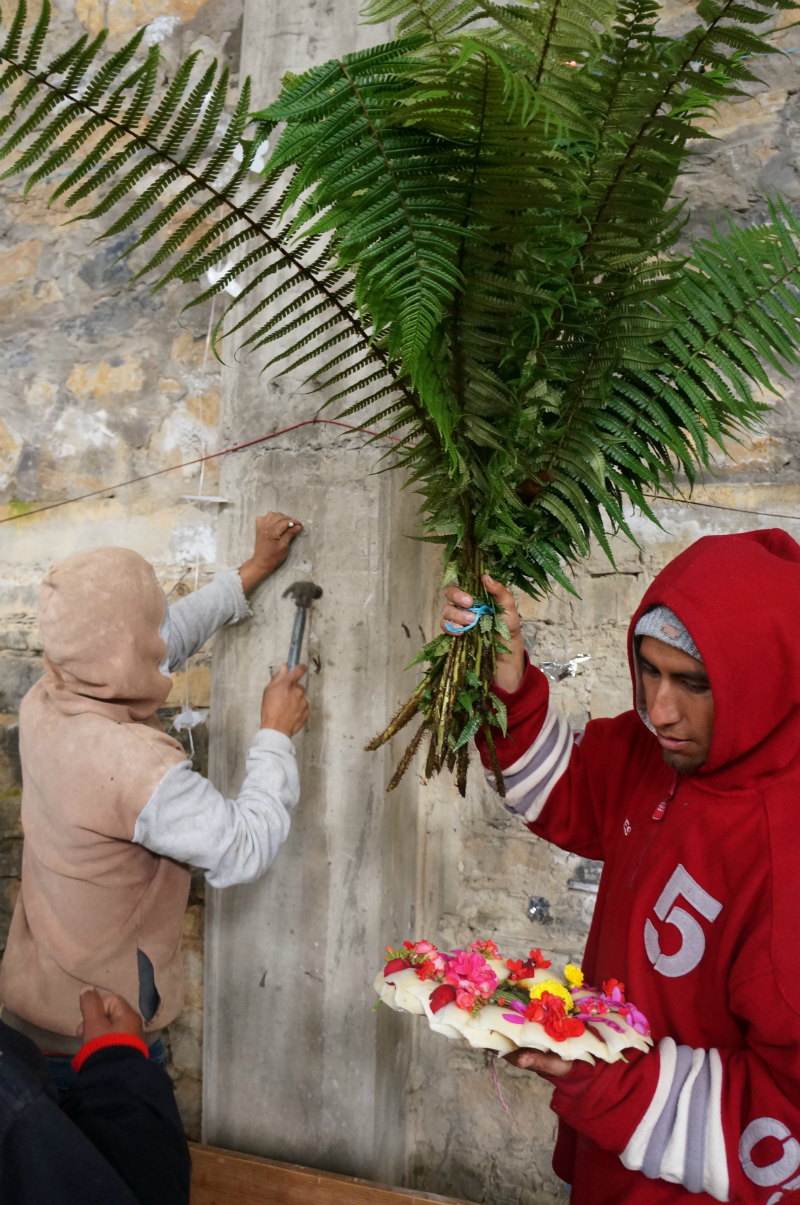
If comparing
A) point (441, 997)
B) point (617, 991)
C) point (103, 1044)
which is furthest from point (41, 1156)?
point (617, 991)

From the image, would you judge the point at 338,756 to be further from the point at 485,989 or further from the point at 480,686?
the point at 485,989

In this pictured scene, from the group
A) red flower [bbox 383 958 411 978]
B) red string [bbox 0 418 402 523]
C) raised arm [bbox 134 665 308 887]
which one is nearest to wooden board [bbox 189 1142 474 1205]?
raised arm [bbox 134 665 308 887]

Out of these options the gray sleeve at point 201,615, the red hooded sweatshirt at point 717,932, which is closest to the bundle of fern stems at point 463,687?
the red hooded sweatshirt at point 717,932

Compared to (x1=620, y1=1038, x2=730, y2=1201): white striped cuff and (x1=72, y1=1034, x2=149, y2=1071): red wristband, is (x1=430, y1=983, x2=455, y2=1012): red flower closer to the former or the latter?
(x1=620, y1=1038, x2=730, y2=1201): white striped cuff

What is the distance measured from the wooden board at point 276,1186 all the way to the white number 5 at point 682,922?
1.21 m

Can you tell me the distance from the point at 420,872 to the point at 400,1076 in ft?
1.87

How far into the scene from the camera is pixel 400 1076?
240cm

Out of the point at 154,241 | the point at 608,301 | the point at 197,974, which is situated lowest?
the point at 197,974

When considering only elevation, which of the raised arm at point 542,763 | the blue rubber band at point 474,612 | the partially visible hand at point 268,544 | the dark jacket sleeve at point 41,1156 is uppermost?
the partially visible hand at point 268,544

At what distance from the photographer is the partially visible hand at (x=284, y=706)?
2.02 m

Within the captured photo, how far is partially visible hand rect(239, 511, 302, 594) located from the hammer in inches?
3.6

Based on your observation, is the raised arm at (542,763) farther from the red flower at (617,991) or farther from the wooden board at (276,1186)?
the wooden board at (276,1186)

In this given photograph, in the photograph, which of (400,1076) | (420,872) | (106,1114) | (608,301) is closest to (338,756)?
(420,872)

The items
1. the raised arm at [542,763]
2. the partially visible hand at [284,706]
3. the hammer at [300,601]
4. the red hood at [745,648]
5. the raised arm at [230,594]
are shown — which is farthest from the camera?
the hammer at [300,601]
